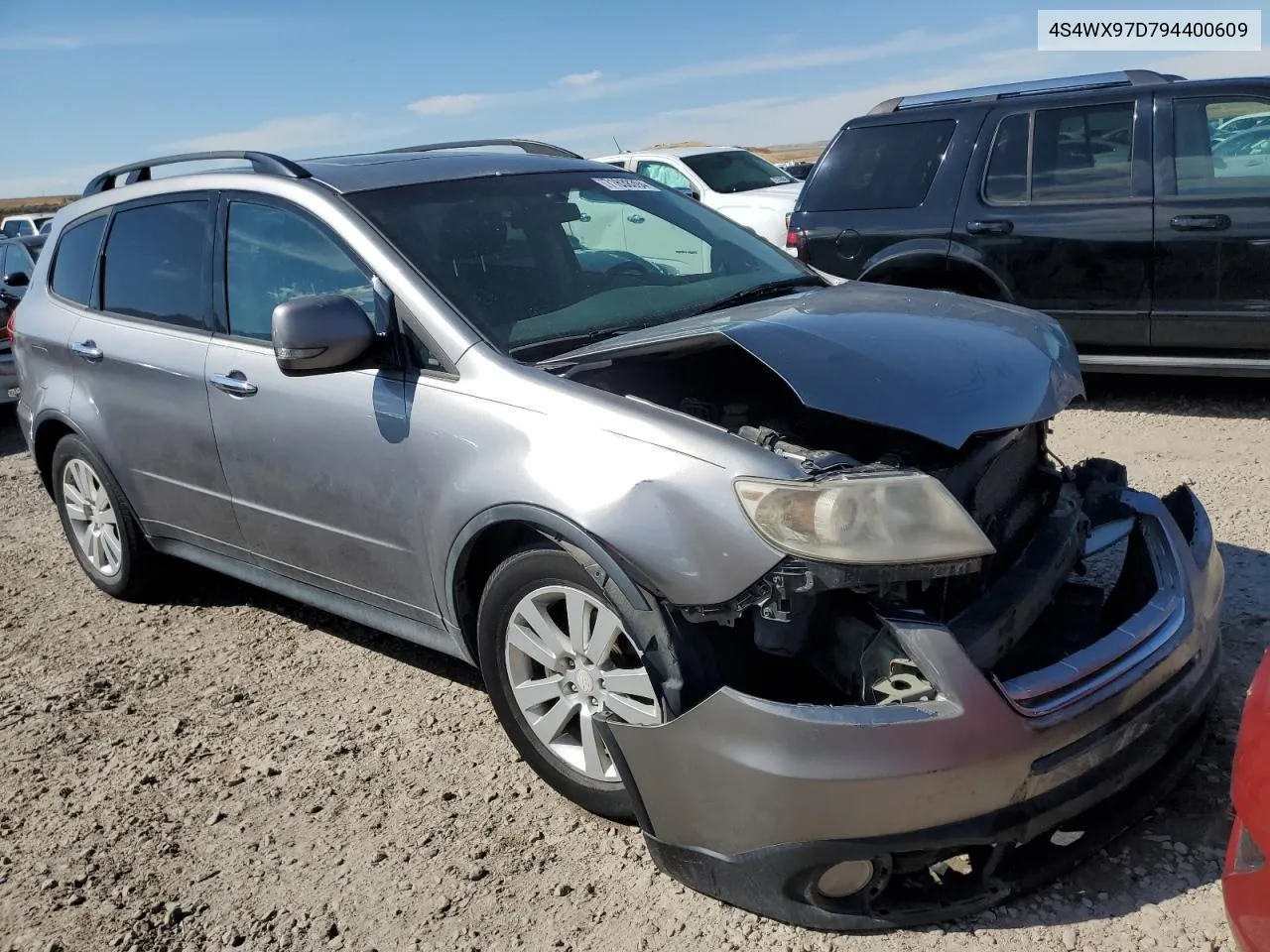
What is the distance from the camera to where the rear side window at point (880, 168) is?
6750 mm

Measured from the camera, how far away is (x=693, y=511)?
2434 mm

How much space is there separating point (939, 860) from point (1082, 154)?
5.24 meters

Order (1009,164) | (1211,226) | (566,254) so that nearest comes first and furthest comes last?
(566,254)
(1211,226)
(1009,164)

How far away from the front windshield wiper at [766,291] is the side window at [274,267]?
1.09 m

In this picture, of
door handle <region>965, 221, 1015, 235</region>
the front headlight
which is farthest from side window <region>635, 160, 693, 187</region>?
the front headlight

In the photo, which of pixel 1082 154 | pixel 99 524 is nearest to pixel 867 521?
pixel 99 524

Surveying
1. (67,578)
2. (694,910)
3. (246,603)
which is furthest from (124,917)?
(67,578)

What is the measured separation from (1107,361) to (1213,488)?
1.54m

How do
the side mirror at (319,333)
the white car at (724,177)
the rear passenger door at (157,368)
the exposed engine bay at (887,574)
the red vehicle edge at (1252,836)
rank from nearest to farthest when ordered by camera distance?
1. the red vehicle edge at (1252,836)
2. the exposed engine bay at (887,574)
3. the side mirror at (319,333)
4. the rear passenger door at (157,368)
5. the white car at (724,177)

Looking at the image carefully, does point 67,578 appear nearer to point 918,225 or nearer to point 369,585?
point 369,585

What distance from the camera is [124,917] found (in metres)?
2.73

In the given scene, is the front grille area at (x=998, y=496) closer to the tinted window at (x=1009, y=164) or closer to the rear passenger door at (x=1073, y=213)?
the rear passenger door at (x=1073, y=213)

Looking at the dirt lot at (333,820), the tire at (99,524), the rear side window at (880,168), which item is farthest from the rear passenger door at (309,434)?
the rear side window at (880,168)

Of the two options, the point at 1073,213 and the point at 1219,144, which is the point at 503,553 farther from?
the point at 1219,144
